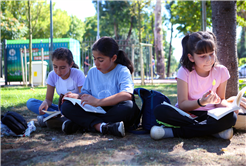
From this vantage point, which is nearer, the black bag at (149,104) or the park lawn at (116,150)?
the park lawn at (116,150)

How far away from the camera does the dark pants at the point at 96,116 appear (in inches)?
104

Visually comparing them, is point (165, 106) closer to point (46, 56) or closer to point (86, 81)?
point (86, 81)

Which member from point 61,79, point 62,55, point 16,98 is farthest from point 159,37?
point 62,55

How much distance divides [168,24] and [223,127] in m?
24.3

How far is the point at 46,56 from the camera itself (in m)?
14.4

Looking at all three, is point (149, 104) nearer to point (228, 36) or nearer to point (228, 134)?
point (228, 134)

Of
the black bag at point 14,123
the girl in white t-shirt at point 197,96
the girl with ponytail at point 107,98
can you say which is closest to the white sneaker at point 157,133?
the girl in white t-shirt at point 197,96

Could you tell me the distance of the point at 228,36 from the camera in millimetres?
3807

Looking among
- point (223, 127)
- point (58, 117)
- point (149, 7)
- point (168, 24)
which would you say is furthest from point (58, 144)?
point (168, 24)

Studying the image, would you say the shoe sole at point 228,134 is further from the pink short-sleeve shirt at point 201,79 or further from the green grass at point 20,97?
the green grass at point 20,97

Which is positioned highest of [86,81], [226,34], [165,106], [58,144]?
[226,34]

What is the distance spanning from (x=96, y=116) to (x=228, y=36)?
8.15 ft

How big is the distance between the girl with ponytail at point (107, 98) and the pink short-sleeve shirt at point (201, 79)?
0.62 metres

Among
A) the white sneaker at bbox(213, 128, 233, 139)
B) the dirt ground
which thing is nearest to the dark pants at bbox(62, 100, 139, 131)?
the dirt ground
